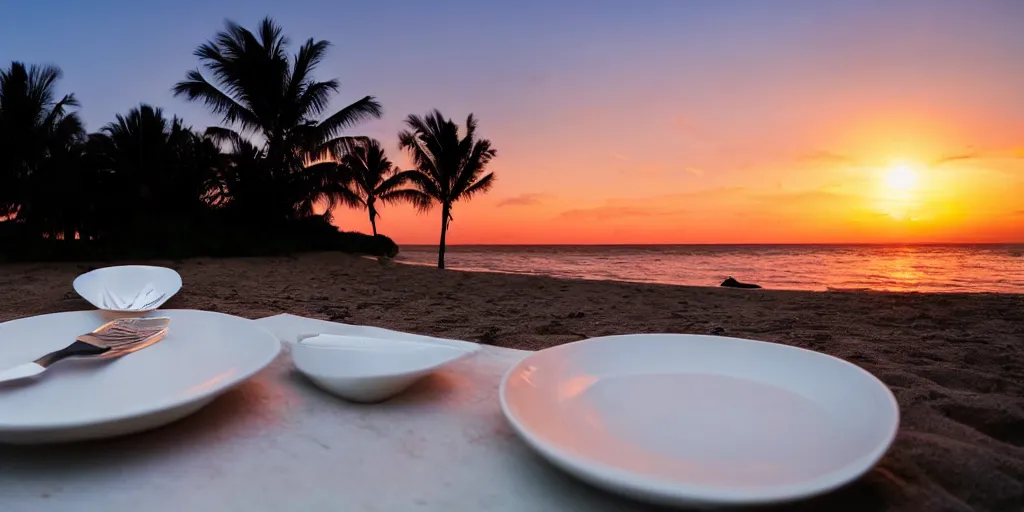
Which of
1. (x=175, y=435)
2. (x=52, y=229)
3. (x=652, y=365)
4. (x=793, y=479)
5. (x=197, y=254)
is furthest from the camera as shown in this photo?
(x=52, y=229)

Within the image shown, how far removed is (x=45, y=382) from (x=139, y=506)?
0.25 meters

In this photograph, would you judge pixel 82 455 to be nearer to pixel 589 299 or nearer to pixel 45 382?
pixel 45 382

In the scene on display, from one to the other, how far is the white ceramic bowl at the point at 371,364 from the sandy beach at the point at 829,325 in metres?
0.42

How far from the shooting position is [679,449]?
17.4 inches

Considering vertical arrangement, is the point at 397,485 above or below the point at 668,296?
above

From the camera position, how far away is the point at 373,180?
18344 millimetres

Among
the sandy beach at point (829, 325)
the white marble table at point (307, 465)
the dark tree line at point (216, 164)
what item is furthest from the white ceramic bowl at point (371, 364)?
the dark tree line at point (216, 164)

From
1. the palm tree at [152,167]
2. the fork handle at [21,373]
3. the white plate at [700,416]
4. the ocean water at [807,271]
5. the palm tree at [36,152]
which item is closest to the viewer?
the white plate at [700,416]

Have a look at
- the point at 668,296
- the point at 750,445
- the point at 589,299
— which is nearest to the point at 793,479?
the point at 750,445

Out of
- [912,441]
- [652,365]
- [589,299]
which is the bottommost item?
[589,299]

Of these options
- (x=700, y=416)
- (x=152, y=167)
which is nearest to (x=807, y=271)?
(x=700, y=416)

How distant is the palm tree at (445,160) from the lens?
13.2 meters

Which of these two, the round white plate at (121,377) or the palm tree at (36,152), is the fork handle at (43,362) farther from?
the palm tree at (36,152)

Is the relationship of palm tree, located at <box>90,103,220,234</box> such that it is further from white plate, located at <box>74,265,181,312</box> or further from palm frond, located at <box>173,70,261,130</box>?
white plate, located at <box>74,265,181,312</box>
